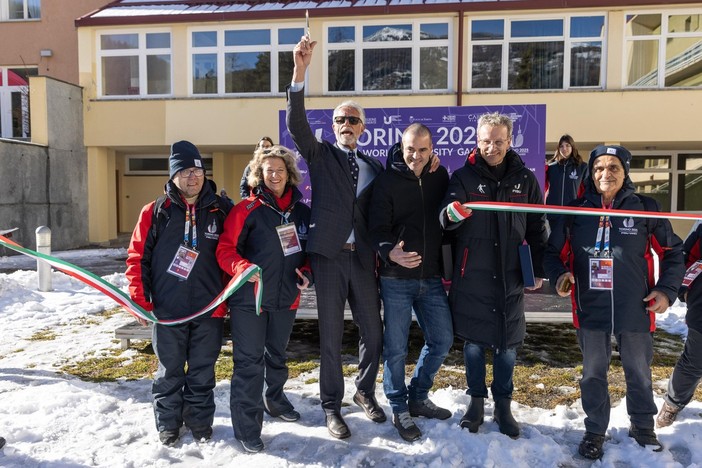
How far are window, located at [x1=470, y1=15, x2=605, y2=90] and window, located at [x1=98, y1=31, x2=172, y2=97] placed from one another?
27.3 feet

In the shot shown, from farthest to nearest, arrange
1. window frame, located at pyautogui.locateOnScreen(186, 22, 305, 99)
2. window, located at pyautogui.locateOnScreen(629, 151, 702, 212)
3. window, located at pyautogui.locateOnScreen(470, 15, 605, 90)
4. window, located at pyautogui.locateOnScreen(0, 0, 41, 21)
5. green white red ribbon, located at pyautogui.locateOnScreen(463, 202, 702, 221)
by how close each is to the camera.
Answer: window, located at pyautogui.locateOnScreen(0, 0, 41, 21) → window, located at pyautogui.locateOnScreen(629, 151, 702, 212) → window frame, located at pyautogui.locateOnScreen(186, 22, 305, 99) → window, located at pyautogui.locateOnScreen(470, 15, 605, 90) → green white red ribbon, located at pyautogui.locateOnScreen(463, 202, 702, 221)

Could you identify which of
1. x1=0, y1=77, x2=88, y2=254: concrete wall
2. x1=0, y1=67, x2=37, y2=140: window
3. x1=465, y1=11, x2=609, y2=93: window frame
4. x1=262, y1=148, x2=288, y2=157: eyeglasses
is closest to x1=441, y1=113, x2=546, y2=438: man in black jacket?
x1=262, y1=148, x2=288, y2=157: eyeglasses

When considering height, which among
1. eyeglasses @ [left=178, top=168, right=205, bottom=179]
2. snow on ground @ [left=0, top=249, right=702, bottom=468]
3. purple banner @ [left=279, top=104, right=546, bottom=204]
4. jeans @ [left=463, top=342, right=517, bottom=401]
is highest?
purple banner @ [left=279, top=104, right=546, bottom=204]

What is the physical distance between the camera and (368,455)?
3.16 m

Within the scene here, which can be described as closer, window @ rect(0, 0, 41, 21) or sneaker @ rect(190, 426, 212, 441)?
sneaker @ rect(190, 426, 212, 441)

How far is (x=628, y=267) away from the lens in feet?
10.0

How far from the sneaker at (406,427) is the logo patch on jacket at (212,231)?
160 cm

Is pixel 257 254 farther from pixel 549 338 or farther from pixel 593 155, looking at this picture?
pixel 549 338

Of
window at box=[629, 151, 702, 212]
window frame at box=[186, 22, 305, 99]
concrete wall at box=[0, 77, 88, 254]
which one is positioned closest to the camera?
concrete wall at box=[0, 77, 88, 254]

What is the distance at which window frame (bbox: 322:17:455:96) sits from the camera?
1381 cm

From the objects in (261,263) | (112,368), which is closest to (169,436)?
(261,263)

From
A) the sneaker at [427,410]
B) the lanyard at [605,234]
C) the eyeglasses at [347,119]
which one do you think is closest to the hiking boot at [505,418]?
the sneaker at [427,410]

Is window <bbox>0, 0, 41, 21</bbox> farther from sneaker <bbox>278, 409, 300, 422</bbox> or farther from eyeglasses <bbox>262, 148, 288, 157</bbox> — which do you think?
sneaker <bbox>278, 409, 300, 422</bbox>

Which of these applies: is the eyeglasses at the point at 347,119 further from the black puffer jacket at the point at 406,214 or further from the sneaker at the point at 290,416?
the sneaker at the point at 290,416
